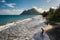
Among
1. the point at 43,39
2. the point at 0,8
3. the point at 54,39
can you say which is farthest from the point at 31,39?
the point at 0,8

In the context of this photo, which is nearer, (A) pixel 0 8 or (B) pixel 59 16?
(B) pixel 59 16

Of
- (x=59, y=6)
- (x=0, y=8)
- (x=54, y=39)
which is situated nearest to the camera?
(x=54, y=39)

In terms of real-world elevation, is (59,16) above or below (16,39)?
below

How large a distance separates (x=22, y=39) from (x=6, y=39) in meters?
1.49

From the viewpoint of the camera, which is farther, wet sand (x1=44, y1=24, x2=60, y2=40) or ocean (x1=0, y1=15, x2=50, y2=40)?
ocean (x1=0, y1=15, x2=50, y2=40)

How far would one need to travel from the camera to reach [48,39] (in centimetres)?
1120

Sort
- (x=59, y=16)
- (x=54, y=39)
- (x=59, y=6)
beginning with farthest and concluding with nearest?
(x=59, y=6)
(x=59, y=16)
(x=54, y=39)

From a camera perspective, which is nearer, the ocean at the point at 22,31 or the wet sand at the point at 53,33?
the wet sand at the point at 53,33

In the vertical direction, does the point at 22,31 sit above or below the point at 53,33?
below

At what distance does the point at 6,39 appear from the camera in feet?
37.9

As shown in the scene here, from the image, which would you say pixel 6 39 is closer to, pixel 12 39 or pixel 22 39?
pixel 12 39

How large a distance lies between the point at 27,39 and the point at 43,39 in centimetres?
143

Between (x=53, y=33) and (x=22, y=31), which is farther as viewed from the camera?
(x=22, y=31)

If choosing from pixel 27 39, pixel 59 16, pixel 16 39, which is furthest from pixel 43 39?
pixel 59 16
